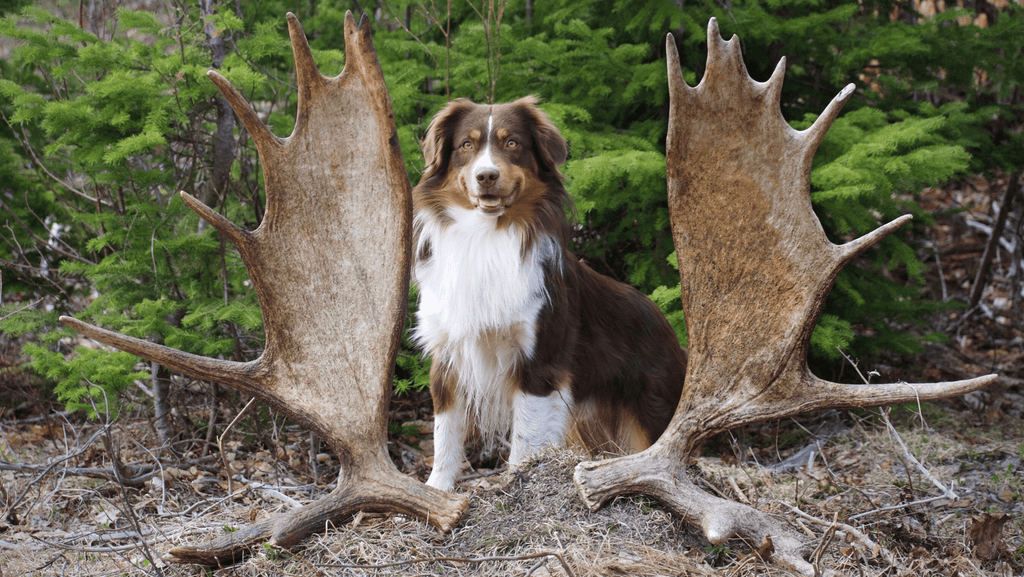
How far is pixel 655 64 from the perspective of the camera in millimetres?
4988

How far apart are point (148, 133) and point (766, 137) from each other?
124 inches

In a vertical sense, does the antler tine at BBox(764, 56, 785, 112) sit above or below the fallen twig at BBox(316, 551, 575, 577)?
above

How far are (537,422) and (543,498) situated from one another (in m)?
0.87

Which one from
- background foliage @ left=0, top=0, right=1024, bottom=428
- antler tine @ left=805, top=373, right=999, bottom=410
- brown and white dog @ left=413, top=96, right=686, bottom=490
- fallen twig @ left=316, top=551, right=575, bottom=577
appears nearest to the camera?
fallen twig @ left=316, top=551, right=575, bottom=577

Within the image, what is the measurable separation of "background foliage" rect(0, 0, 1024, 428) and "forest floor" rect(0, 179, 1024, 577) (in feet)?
1.67

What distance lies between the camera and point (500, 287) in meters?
3.45

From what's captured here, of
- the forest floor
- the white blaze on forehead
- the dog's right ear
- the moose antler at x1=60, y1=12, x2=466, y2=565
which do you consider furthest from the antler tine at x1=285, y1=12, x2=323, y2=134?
the forest floor

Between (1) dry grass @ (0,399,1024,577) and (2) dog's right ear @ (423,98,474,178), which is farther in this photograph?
(2) dog's right ear @ (423,98,474,178)

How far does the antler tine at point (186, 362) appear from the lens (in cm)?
247

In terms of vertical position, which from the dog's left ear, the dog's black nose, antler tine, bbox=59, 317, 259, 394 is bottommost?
antler tine, bbox=59, 317, 259, 394

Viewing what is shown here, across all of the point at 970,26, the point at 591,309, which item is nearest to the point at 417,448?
the point at 591,309

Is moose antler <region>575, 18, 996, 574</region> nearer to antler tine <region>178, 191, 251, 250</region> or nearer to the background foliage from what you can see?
the background foliage

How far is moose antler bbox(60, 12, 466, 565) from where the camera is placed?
2.64m

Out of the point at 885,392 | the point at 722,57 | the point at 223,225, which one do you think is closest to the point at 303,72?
the point at 223,225
